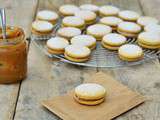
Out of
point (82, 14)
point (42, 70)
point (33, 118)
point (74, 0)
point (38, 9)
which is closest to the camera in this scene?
point (33, 118)

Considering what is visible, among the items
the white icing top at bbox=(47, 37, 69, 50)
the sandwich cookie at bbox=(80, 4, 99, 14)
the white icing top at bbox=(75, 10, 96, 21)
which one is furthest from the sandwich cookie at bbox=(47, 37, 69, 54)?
the sandwich cookie at bbox=(80, 4, 99, 14)

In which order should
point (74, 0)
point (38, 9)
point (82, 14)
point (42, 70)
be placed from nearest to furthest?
point (42, 70)
point (82, 14)
point (38, 9)
point (74, 0)

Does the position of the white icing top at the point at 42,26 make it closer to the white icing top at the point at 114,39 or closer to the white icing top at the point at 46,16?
the white icing top at the point at 46,16

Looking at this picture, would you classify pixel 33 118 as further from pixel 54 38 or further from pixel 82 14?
pixel 82 14

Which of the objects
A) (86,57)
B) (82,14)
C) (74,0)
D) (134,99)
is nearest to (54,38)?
(86,57)

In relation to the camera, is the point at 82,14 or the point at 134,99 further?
the point at 82,14

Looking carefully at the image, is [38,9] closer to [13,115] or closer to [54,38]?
[54,38]

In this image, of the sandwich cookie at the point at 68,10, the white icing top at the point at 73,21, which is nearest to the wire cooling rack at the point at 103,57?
the white icing top at the point at 73,21
